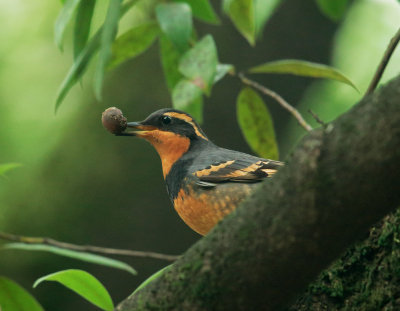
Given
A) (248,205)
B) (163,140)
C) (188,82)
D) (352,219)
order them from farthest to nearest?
(163,140), (188,82), (248,205), (352,219)

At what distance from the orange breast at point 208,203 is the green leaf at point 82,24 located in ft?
3.21

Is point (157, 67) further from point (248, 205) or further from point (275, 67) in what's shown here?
point (248, 205)

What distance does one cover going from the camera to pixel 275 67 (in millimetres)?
3393

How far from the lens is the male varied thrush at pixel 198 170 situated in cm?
309

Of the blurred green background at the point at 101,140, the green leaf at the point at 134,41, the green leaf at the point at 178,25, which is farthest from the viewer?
the blurred green background at the point at 101,140

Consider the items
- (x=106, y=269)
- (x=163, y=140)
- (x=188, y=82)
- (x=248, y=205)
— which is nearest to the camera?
(x=248, y=205)

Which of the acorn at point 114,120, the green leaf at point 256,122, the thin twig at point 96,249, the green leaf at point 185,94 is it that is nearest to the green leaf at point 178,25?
the green leaf at point 185,94

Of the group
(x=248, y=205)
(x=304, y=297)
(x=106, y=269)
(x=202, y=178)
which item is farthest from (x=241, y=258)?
(x=106, y=269)

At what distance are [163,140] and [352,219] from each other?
2335mm

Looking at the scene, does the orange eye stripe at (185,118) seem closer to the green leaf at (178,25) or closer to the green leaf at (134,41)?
the green leaf at (134,41)

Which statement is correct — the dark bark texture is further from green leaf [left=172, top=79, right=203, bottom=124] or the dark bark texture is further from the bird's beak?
the bird's beak

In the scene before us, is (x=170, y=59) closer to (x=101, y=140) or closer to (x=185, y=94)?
(x=185, y=94)

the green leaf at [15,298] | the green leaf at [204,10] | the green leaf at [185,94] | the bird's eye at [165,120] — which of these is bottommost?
the green leaf at [15,298]

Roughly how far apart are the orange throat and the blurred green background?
6.78 feet
